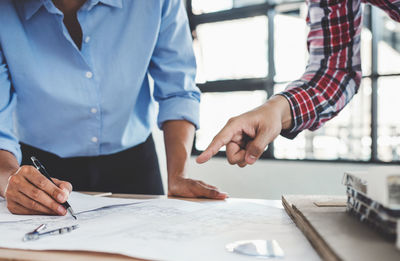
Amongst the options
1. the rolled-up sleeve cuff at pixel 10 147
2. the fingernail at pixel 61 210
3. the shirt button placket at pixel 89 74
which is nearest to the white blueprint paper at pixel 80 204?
the fingernail at pixel 61 210

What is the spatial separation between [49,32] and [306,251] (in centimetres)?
100

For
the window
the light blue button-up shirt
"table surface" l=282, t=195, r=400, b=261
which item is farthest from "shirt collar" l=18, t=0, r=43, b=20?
the window

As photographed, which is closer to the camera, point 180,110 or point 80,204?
point 80,204

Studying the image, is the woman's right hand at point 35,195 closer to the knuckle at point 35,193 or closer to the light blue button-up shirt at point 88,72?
the knuckle at point 35,193

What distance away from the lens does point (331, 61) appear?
3.51 feet

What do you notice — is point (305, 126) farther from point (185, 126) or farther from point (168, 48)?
point (168, 48)

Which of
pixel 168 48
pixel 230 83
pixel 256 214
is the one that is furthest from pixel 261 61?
pixel 256 214

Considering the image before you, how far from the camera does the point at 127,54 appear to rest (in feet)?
4.03

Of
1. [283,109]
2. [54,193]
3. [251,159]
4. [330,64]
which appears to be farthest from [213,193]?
[330,64]

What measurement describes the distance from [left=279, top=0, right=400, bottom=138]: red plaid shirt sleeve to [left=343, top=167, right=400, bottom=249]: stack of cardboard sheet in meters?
0.50

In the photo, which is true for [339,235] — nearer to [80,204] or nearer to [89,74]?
[80,204]

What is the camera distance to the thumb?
0.87 meters

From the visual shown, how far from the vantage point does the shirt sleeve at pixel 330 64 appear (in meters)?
1.04

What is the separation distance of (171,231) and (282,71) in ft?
9.51
